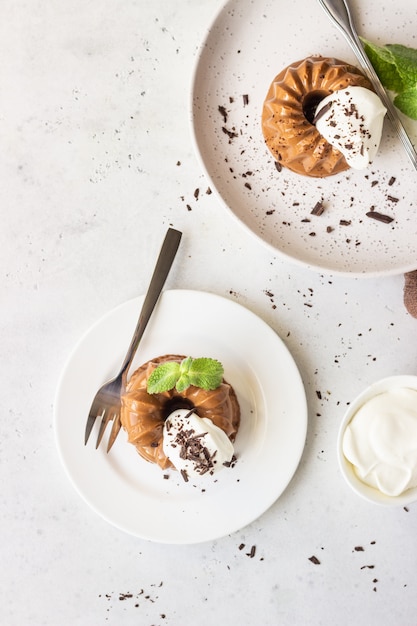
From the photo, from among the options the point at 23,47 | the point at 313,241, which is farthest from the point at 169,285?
the point at 23,47

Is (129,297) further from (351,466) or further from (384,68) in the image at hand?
(384,68)

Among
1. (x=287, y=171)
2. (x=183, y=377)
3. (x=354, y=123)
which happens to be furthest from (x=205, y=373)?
(x=354, y=123)

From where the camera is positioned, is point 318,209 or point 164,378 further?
point 318,209

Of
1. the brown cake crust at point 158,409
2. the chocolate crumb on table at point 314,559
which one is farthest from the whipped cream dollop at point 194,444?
the chocolate crumb on table at point 314,559

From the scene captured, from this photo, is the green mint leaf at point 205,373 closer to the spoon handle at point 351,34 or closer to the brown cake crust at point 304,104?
the brown cake crust at point 304,104

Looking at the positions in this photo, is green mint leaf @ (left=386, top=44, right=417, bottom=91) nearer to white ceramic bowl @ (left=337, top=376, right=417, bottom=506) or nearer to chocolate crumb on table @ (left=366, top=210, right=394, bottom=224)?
chocolate crumb on table @ (left=366, top=210, right=394, bottom=224)
